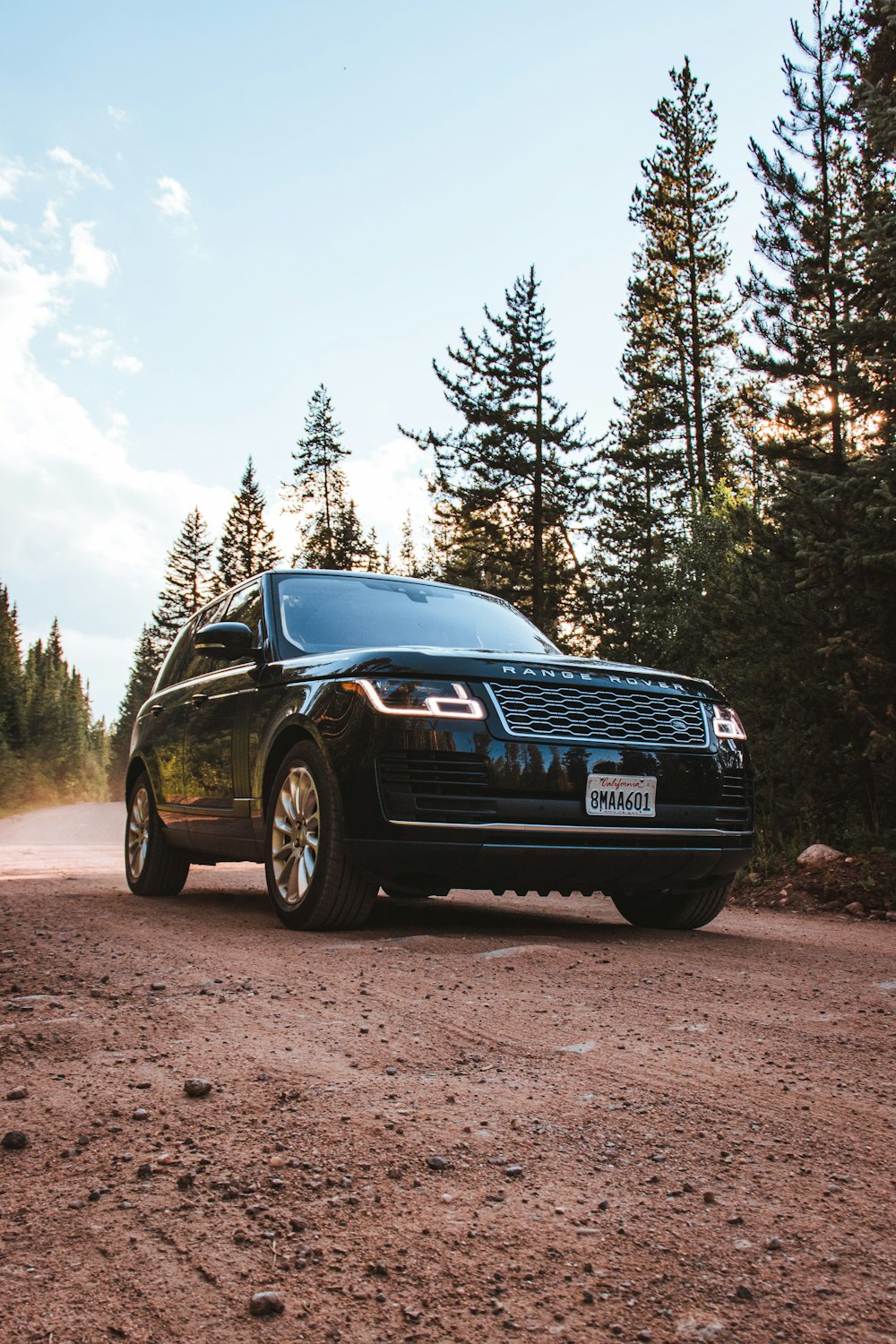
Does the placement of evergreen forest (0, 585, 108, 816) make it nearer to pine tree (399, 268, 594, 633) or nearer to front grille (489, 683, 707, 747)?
pine tree (399, 268, 594, 633)

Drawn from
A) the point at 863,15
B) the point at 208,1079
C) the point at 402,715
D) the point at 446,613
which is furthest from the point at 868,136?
the point at 208,1079

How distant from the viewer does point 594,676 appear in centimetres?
551

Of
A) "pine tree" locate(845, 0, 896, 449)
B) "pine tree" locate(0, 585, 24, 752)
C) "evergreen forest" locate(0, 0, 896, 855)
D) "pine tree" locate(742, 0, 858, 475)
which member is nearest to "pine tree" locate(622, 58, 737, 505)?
"evergreen forest" locate(0, 0, 896, 855)

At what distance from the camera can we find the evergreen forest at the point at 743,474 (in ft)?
30.9

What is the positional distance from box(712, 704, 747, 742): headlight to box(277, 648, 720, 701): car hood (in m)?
0.09

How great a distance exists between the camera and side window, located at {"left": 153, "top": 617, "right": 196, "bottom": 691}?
8.23m

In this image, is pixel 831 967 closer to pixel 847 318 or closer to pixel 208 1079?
pixel 208 1079

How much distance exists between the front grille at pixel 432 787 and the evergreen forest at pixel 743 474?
4.81 metres

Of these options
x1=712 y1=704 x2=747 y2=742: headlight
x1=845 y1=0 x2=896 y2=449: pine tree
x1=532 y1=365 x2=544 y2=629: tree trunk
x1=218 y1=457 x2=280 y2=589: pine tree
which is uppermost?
x1=218 y1=457 x2=280 y2=589: pine tree

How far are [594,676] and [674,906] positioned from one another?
1.58 metres

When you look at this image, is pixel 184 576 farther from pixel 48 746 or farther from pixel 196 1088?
pixel 196 1088

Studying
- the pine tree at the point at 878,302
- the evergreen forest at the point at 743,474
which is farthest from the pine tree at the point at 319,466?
the pine tree at the point at 878,302

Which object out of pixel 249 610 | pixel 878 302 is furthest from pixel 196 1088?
pixel 878 302

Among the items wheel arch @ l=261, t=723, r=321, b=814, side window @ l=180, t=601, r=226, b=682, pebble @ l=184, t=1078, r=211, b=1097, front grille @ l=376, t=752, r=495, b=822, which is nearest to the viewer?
pebble @ l=184, t=1078, r=211, b=1097
